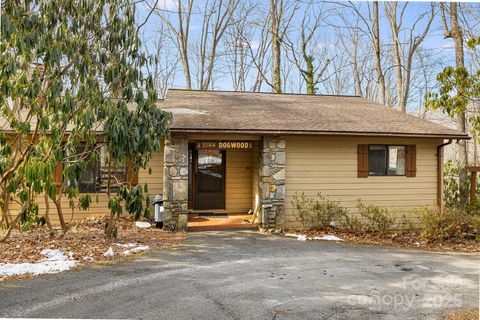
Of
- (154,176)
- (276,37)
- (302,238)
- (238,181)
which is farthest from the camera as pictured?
(276,37)

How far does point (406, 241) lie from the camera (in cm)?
819

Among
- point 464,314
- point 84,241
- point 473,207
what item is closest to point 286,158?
point 84,241

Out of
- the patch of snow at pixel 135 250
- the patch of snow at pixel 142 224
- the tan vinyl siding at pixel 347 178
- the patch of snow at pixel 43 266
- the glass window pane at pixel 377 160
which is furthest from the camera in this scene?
the glass window pane at pixel 377 160

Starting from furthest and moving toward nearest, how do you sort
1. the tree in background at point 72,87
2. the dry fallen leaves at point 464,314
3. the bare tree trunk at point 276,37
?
the bare tree trunk at point 276,37 < the tree in background at point 72,87 < the dry fallen leaves at point 464,314

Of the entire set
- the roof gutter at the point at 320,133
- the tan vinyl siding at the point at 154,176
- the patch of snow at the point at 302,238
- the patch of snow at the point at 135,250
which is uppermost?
the roof gutter at the point at 320,133

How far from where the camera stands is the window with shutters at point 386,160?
9.30 metres

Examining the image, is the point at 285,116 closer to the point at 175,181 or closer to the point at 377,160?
the point at 377,160

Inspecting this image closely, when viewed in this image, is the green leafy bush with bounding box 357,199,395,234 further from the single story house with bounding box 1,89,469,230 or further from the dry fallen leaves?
the dry fallen leaves

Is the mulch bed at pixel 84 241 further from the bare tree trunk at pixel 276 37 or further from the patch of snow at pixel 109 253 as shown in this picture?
the bare tree trunk at pixel 276 37

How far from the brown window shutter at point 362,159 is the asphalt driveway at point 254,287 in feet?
9.26

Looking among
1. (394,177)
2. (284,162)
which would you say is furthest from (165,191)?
(394,177)

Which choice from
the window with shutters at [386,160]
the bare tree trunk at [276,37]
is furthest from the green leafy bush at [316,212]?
the bare tree trunk at [276,37]

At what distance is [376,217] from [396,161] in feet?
5.77

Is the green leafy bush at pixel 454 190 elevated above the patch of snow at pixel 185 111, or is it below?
below
